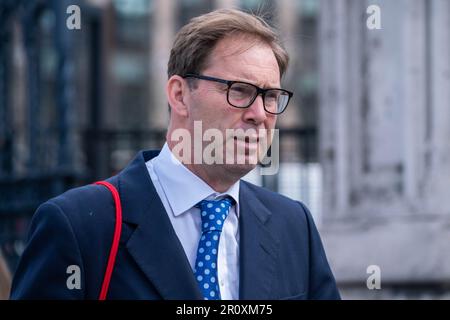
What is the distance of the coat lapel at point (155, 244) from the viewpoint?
3412 mm

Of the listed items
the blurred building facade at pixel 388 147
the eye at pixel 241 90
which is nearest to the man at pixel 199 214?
the eye at pixel 241 90

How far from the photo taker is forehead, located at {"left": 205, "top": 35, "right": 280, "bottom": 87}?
3559 millimetres

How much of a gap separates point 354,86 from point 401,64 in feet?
1.49

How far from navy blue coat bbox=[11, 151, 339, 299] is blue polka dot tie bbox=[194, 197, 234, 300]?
50mm

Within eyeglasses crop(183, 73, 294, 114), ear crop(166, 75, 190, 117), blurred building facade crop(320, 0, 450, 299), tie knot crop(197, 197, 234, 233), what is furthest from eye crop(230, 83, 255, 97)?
blurred building facade crop(320, 0, 450, 299)

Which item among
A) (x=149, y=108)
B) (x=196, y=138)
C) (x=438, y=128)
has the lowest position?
(x=149, y=108)

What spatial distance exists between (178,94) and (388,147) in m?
5.61

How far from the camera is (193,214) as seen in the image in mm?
3604

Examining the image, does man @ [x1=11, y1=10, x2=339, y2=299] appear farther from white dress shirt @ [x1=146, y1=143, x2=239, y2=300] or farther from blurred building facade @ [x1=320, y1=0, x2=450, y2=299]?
blurred building facade @ [x1=320, y1=0, x2=450, y2=299]

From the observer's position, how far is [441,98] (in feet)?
29.1

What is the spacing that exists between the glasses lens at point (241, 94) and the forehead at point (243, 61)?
0.08 feet
